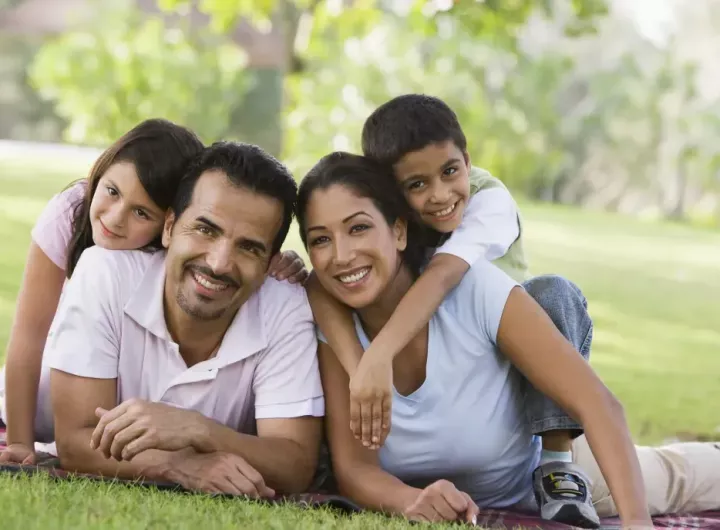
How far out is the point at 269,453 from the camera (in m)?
3.42

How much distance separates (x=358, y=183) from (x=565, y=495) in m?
1.21

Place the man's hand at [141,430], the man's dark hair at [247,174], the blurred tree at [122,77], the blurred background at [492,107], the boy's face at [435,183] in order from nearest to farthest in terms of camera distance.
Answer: the man's hand at [141,430], the man's dark hair at [247,174], the boy's face at [435,183], the blurred background at [492,107], the blurred tree at [122,77]

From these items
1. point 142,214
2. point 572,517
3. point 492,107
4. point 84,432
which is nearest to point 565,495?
point 572,517

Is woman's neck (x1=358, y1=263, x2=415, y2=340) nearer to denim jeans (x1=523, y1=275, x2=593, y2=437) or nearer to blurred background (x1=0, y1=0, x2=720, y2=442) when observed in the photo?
denim jeans (x1=523, y1=275, x2=593, y2=437)

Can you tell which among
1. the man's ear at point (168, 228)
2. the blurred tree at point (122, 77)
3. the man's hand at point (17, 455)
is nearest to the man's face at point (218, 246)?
the man's ear at point (168, 228)

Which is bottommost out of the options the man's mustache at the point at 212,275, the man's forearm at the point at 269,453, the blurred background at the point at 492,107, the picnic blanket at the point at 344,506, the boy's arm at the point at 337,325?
the picnic blanket at the point at 344,506

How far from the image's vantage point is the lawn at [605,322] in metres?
2.89

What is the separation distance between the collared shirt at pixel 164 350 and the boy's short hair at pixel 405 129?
656 millimetres

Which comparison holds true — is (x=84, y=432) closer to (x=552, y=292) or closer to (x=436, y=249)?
(x=436, y=249)

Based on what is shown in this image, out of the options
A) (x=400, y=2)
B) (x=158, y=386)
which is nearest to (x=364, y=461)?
(x=158, y=386)

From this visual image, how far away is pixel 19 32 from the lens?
82.1ft

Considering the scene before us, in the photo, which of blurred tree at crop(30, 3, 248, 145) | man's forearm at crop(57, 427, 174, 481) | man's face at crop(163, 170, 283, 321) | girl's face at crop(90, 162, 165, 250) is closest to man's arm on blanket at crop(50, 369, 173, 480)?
man's forearm at crop(57, 427, 174, 481)

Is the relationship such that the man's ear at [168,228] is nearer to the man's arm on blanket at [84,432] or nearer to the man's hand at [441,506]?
the man's arm on blanket at [84,432]

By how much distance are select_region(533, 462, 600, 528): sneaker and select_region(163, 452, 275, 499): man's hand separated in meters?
0.92
